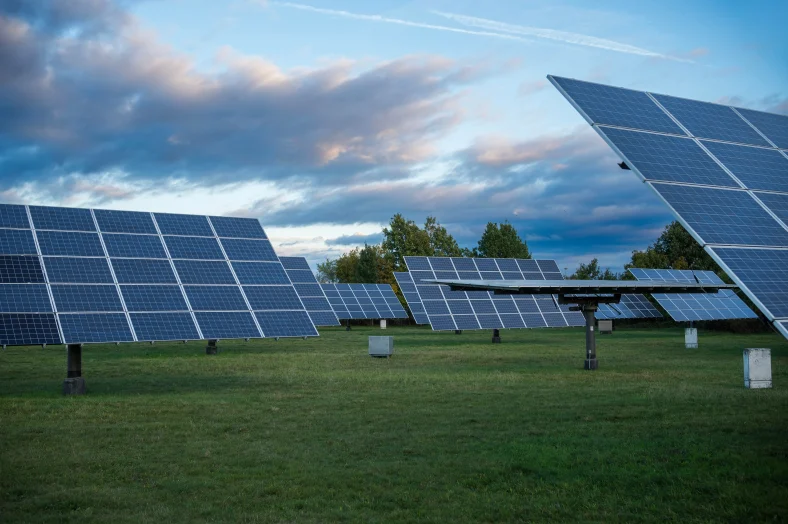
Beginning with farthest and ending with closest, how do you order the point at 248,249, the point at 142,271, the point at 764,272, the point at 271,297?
1. the point at 248,249
2. the point at 271,297
3. the point at 142,271
4. the point at 764,272

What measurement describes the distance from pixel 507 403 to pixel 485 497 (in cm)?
938

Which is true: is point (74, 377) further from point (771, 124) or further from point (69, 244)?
point (771, 124)

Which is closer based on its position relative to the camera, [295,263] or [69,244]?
[69,244]

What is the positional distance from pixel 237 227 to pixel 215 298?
6.89 meters

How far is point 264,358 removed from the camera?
38719 millimetres

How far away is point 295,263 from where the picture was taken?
227 ft

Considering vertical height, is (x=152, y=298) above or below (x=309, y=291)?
above

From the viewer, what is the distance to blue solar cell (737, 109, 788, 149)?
21328 mm

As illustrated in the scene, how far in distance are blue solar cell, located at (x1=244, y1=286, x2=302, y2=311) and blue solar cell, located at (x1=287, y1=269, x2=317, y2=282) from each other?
38.1m

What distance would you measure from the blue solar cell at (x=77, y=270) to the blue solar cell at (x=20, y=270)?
297mm

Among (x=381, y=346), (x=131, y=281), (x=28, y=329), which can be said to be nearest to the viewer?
(x=28, y=329)

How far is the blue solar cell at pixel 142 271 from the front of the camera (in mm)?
23984

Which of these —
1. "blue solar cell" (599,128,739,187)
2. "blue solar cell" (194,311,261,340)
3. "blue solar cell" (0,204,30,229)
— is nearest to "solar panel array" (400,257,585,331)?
"blue solar cell" (194,311,261,340)

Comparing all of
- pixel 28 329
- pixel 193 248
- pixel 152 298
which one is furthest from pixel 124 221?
pixel 28 329
